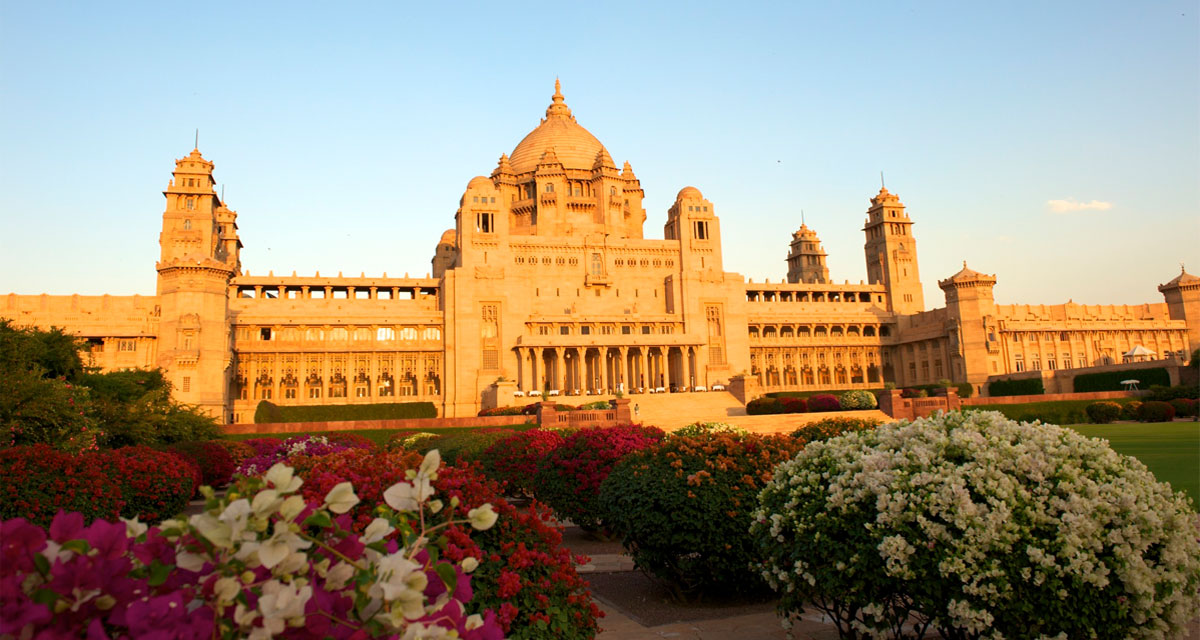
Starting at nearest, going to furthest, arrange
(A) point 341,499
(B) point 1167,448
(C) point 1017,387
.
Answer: (A) point 341,499 → (B) point 1167,448 → (C) point 1017,387

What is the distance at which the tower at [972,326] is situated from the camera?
68125mm

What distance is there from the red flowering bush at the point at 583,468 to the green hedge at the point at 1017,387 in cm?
5407

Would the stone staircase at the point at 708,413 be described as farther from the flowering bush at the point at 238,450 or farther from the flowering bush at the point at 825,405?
the flowering bush at the point at 238,450

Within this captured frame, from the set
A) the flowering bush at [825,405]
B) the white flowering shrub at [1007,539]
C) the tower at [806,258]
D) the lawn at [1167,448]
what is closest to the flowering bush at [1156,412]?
the lawn at [1167,448]

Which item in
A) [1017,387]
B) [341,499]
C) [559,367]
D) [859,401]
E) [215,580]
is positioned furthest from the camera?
[559,367]

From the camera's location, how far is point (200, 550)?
294 centimetres

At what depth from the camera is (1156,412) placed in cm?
4047

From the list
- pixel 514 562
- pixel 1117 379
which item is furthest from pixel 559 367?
pixel 514 562

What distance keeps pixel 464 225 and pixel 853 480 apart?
6310 centimetres

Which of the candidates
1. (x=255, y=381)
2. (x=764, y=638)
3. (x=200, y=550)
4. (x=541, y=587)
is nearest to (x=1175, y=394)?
(x=764, y=638)

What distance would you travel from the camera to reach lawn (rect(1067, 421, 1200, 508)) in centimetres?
1884

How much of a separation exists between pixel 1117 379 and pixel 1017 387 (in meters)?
7.31

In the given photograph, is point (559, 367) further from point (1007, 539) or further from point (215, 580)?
point (215, 580)

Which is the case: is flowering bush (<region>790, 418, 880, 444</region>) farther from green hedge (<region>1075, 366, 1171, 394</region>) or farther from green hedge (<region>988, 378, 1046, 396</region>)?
green hedge (<region>988, 378, 1046, 396</region>)
